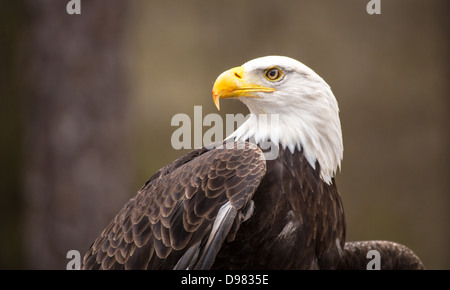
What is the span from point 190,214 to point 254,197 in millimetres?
355

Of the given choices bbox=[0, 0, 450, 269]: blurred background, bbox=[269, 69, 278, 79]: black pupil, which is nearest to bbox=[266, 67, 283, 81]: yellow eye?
bbox=[269, 69, 278, 79]: black pupil

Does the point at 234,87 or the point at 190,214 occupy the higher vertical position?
the point at 234,87

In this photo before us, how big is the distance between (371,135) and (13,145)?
489cm

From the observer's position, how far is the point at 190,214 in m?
2.70

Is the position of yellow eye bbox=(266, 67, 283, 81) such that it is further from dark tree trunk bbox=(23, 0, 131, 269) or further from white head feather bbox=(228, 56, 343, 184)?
dark tree trunk bbox=(23, 0, 131, 269)

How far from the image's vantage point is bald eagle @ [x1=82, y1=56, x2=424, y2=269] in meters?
2.69

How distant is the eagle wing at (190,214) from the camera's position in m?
2.64

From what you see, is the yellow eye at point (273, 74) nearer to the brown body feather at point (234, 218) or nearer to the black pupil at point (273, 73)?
the black pupil at point (273, 73)

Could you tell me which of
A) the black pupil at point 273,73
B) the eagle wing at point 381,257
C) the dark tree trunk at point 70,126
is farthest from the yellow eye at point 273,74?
Answer: the dark tree trunk at point 70,126

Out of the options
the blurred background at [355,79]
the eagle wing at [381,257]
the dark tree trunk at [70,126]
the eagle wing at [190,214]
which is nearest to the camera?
the eagle wing at [190,214]

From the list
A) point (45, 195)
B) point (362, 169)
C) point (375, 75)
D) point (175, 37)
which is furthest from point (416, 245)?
point (45, 195)

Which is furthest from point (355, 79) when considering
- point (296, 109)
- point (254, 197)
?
point (254, 197)

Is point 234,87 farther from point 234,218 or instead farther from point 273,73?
point 234,218

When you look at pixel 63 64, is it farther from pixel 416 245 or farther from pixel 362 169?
pixel 416 245
